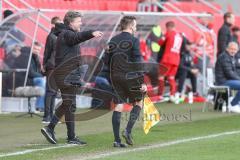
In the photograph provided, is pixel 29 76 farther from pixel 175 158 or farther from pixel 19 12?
pixel 175 158

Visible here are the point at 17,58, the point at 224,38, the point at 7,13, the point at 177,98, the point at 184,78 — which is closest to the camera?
the point at 7,13

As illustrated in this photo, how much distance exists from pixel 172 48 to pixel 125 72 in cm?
949

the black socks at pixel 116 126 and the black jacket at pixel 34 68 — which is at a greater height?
the black jacket at pixel 34 68

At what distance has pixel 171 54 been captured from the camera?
70.7ft

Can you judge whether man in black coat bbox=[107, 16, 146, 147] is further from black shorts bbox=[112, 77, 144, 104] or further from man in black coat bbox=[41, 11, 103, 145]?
man in black coat bbox=[41, 11, 103, 145]

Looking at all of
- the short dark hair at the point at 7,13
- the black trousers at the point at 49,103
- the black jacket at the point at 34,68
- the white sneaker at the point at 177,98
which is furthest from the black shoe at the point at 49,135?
the white sneaker at the point at 177,98

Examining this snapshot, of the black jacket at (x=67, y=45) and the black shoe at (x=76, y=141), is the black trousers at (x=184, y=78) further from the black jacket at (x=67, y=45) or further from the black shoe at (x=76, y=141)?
the black jacket at (x=67, y=45)

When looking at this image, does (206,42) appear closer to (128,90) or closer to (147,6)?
(147,6)

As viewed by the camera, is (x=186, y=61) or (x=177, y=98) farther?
(x=186, y=61)

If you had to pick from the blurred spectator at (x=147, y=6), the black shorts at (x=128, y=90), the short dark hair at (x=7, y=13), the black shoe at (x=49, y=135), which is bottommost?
the black shoe at (x=49, y=135)

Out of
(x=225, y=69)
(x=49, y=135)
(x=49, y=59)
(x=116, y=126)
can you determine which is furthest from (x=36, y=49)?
(x=116, y=126)

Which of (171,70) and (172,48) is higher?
(172,48)

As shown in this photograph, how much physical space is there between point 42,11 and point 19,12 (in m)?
0.48

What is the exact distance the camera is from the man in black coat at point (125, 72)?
1211cm
